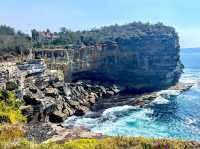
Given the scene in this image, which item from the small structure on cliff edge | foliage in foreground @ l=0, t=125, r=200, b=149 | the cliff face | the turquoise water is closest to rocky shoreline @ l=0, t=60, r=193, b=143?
the turquoise water

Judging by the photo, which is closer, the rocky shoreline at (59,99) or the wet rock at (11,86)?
the rocky shoreline at (59,99)

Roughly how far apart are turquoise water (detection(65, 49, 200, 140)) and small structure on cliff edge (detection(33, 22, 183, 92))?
71.5 feet

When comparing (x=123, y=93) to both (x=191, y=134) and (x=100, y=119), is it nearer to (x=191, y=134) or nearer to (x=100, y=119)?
(x=100, y=119)

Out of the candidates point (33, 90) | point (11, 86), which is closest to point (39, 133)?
point (11, 86)

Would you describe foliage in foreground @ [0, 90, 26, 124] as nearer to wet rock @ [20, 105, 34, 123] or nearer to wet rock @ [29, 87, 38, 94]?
wet rock @ [20, 105, 34, 123]

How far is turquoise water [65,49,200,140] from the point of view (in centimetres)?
5647

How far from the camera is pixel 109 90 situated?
9225 cm

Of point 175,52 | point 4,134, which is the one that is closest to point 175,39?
point 175,52

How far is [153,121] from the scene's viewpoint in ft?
210

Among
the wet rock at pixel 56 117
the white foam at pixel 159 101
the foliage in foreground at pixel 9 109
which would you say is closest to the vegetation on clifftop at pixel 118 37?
the white foam at pixel 159 101

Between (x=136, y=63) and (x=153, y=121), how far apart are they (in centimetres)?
4166

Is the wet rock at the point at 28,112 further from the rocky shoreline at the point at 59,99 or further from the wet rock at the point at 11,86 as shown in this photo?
the wet rock at the point at 11,86

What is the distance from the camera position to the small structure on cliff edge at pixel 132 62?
101 meters

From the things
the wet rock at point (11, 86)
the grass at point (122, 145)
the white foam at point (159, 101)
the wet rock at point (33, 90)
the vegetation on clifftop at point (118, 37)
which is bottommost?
the white foam at point (159, 101)
